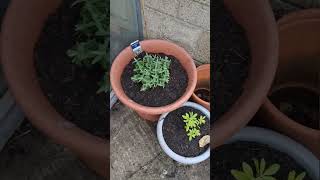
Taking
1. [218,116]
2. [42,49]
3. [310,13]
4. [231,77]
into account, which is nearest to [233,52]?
[231,77]

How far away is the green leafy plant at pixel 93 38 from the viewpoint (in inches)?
63.9

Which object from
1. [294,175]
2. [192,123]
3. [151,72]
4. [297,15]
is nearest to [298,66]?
[297,15]

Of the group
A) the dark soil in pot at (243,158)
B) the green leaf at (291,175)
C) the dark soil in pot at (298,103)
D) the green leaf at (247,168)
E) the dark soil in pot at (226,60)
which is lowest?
the dark soil in pot at (298,103)

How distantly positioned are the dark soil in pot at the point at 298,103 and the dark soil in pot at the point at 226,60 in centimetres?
40

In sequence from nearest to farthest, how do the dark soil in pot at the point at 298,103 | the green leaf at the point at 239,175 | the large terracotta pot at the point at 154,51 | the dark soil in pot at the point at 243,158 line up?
the large terracotta pot at the point at 154,51, the green leaf at the point at 239,175, the dark soil in pot at the point at 243,158, the dark soil in pot at the point at 298,103

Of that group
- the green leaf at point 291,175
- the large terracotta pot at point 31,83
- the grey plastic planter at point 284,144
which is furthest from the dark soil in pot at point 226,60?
the large terracotta pot at point 31,83

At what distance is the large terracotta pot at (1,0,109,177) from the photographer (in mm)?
1461

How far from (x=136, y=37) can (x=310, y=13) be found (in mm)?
587

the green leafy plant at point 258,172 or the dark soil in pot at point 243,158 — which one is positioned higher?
the green leafy plant at point 258,172

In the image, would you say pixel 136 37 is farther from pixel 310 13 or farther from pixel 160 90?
pixel 310 13

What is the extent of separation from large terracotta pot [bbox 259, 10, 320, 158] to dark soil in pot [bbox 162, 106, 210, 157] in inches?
10.3

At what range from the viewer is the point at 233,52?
163 centimetres

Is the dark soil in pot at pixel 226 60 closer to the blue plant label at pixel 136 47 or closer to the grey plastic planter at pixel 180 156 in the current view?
the grey plastic planter at pixel 180 156

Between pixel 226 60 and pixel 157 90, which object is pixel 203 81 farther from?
pixel 157 90
